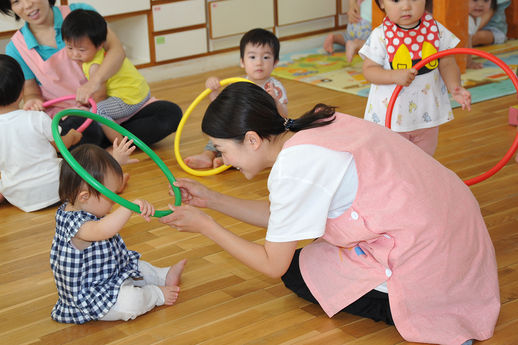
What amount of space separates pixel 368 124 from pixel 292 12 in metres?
3.99

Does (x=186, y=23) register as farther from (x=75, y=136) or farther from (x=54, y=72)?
(x=75, y=136)

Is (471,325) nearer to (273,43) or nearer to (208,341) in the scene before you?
(208,341)

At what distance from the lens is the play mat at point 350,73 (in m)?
4.34

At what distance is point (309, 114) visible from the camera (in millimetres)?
1858

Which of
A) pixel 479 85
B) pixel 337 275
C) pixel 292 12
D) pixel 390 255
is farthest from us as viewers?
pixel 292 12

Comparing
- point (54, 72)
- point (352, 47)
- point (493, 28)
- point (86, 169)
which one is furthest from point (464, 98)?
point (493, 28)

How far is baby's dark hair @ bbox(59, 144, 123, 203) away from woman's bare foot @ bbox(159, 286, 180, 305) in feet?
1.16

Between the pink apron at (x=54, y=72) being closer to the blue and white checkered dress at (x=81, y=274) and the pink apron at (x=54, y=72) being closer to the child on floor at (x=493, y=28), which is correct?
the blue and white checkered dress at (x=81, y=274)

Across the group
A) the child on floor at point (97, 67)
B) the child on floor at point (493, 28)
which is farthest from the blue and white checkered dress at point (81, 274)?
the child on floor at point (493, 28)

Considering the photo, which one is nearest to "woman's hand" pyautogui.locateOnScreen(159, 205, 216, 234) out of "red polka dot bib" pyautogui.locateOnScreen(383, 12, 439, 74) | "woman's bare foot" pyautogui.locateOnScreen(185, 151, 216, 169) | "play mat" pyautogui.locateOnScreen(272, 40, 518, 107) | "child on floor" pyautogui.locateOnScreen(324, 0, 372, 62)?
"red polka dot bib" pyautogui.locateOnScreen(383, 12, 439, 74)

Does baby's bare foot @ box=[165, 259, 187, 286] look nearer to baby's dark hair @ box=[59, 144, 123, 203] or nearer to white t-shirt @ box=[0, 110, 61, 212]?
baby's dark hair @ box=[59, 144, 123, 203]

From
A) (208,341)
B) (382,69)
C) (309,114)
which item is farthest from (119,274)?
(382,69)

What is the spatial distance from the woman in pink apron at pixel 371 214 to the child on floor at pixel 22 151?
48.5 inches

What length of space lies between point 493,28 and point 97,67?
338cm
